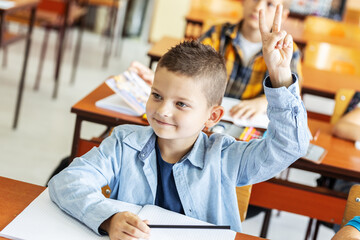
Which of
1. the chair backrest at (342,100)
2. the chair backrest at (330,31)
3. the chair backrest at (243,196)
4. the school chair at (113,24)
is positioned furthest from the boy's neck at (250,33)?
the school chair at (113,24)

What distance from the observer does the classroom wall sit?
7156mm

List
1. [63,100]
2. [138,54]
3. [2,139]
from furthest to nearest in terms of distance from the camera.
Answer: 1. [138,54]
2. [63,100]
3. [2,139]

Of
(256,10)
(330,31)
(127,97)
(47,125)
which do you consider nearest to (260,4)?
(256,10)

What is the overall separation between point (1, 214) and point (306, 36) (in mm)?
3689

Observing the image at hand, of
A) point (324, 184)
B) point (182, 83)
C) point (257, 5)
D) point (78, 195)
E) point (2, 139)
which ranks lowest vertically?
point (2, 139)

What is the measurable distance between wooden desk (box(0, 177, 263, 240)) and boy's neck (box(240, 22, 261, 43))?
1536mm

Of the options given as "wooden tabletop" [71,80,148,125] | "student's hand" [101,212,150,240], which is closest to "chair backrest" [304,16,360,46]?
"wooden tabletop" [71,80,148,125]

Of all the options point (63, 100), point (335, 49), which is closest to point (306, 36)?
point (335, 49)

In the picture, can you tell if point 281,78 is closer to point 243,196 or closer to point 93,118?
point 243,196

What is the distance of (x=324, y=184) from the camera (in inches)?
98.0

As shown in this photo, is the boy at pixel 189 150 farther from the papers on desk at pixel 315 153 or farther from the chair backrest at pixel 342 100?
the chair backrest at pixel 342 100

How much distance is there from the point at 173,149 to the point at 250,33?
1.34 m

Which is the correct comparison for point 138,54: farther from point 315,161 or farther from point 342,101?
point 315,161

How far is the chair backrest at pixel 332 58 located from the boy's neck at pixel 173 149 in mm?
2381
